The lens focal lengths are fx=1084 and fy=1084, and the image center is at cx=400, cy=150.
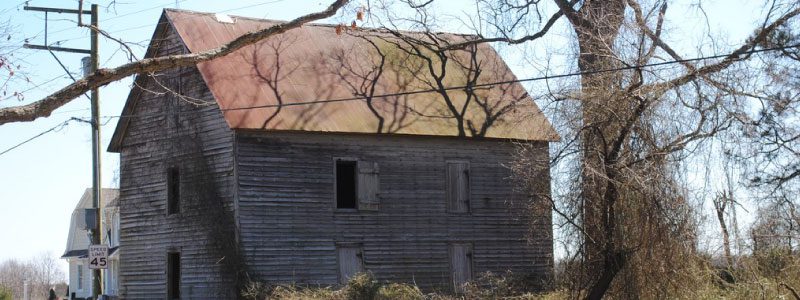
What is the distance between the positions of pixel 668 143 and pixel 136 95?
49.3 feet

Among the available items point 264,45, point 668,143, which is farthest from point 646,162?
point 264,45

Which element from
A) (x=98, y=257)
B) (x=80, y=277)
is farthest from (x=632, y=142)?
(x=80, y=277)

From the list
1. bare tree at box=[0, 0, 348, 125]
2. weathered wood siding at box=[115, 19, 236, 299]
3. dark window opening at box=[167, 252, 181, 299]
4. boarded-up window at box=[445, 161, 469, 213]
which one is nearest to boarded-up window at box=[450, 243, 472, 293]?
boarded-up window at box=[445, 161, 469, 213]

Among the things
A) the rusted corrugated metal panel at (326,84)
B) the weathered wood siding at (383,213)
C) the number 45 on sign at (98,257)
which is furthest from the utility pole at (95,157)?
the weathered wood siding at (383,213)

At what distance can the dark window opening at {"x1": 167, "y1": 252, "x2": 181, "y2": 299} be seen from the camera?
1069 inches

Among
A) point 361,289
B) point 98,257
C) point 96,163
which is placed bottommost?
point 361,289

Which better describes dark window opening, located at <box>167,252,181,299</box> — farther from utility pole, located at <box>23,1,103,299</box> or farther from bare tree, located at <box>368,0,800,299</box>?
bare tree, located at <box>368,0,800,299</box>

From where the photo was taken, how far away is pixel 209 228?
84.1ft

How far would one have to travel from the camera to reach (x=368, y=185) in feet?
86.8

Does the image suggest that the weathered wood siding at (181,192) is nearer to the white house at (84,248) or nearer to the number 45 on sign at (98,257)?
the number 45 on sign at (98,257)

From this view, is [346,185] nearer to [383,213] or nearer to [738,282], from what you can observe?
[383,213]

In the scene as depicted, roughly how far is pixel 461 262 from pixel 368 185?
328 centimetres

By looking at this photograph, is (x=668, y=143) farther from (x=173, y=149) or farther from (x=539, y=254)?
(x=173, y=149)

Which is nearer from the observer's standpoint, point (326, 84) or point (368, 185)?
point (368, 185)
